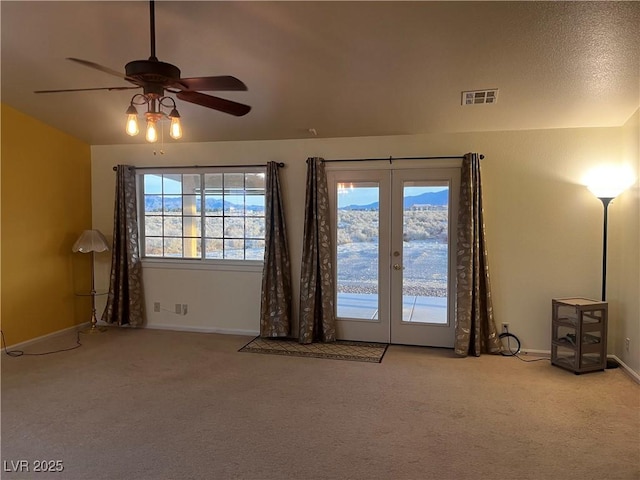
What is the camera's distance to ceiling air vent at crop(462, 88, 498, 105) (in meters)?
3.81

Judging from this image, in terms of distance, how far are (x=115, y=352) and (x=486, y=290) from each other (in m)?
3.94

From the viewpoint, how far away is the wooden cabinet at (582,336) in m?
4.01

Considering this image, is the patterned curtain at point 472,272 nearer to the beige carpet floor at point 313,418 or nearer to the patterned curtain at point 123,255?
the beige carpet floor at point 313,418

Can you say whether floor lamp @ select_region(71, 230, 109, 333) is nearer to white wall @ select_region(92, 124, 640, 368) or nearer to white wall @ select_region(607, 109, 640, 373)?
white wall @ select_region(92, 124, 640, 368)

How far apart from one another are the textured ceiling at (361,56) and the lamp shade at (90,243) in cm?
149

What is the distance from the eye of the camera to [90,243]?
17.4ft

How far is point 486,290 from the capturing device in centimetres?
455

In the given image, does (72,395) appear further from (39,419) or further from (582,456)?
(582,456)

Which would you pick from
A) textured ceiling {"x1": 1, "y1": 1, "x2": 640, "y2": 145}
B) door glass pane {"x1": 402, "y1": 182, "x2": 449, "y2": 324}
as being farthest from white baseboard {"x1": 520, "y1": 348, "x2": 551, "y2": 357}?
textured ceiling {"x1": 1, "y1": 1, "x2": 640, "y2": 145}

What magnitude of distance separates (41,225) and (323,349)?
3540 millimetres

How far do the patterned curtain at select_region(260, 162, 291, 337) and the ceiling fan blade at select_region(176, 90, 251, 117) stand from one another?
219 cm

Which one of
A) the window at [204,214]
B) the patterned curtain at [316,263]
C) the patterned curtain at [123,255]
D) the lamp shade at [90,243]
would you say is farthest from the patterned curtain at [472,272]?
the lamp shade at [90,243]

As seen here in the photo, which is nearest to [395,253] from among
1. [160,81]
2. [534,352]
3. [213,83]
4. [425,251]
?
[425,251]

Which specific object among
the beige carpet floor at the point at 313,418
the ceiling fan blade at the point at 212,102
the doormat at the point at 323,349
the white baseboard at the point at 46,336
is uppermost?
the ceiling fan blade at the point at 212,102
